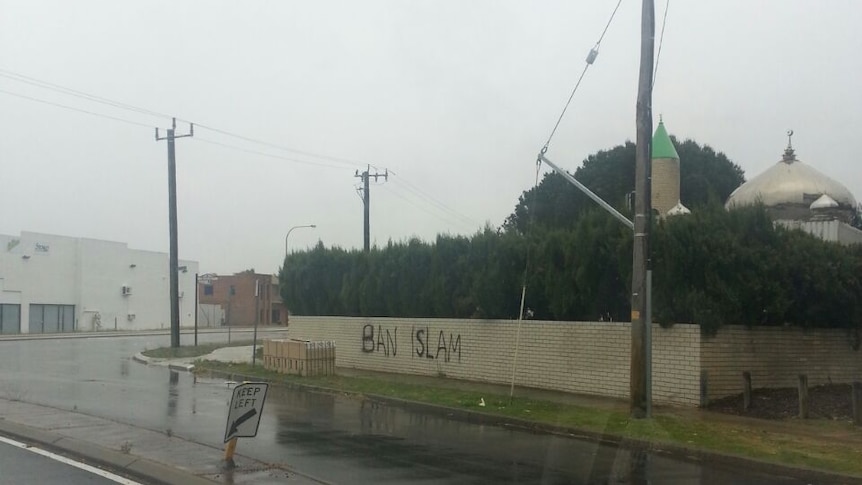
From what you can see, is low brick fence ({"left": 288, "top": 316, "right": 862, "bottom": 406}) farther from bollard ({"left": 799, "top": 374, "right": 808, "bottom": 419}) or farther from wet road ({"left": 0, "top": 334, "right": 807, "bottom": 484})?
wet road ({"left": 0, "top": 334, "right": 807, "bottom": 484})

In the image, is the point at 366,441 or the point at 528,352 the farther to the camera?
the point at 528,352

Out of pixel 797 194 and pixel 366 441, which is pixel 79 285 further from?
pixel 366 441

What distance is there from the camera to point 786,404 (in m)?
→ 16.1

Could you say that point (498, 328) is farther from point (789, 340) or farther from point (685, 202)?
point (685, 202)

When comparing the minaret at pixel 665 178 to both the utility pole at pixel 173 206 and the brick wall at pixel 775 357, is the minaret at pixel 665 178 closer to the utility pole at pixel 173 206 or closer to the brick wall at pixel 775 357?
the brick wall at pixel 775 357

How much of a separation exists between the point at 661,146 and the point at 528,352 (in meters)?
17.2

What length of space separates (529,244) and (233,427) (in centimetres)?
1299

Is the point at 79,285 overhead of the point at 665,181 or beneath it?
beneath

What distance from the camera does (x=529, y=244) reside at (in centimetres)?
2138

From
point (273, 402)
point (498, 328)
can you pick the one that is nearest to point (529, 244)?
point (498, 328)

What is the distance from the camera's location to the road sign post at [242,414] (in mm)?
9492

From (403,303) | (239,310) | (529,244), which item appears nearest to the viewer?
(529,244)

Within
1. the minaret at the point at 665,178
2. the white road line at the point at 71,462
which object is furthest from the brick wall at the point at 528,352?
the minaret at the point at 665,178

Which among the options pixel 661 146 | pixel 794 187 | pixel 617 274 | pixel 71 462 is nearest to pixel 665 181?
pixel 661 146
